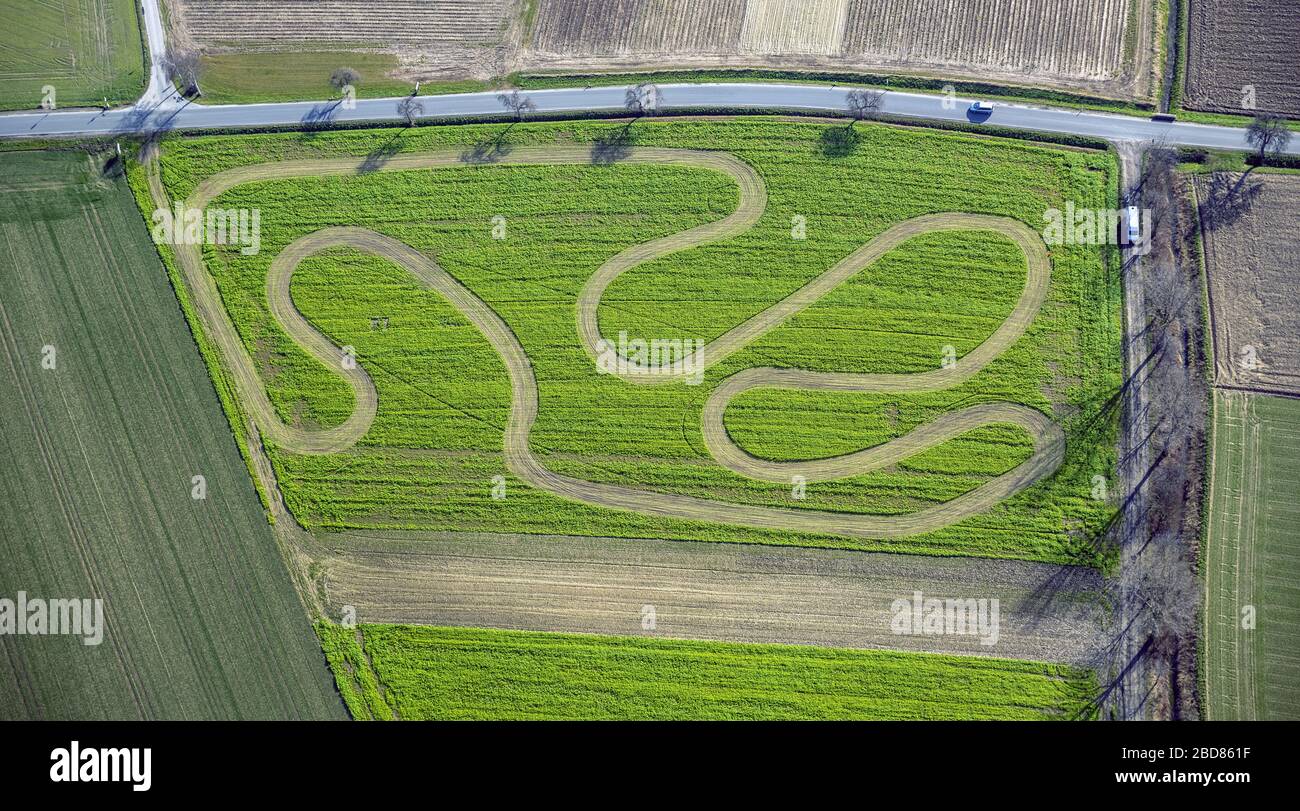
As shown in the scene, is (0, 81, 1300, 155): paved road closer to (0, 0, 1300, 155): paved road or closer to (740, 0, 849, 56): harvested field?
(0, 0, 1300, 155): paved road

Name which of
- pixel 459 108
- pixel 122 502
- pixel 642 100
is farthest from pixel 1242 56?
pixel 122 502

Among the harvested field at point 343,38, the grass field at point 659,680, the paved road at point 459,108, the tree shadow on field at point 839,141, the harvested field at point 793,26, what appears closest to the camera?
the grass field at point 659,680

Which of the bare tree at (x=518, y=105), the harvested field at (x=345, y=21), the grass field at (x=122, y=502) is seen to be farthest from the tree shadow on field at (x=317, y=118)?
the grass field at (x=122, y=502)

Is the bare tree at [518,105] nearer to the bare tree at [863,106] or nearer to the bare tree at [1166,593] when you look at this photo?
the bare tree at [863,106]

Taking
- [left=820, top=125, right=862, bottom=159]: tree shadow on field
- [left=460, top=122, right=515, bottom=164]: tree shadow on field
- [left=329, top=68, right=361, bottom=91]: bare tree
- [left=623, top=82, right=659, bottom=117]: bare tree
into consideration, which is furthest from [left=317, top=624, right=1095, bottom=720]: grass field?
[left=329, top=68, right=361, bottom=91]: bare tree

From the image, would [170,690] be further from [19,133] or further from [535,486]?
[19,133]

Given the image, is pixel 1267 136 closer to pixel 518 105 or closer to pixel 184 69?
pixel 518 105

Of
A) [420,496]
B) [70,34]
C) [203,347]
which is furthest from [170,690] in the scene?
[70,34]
